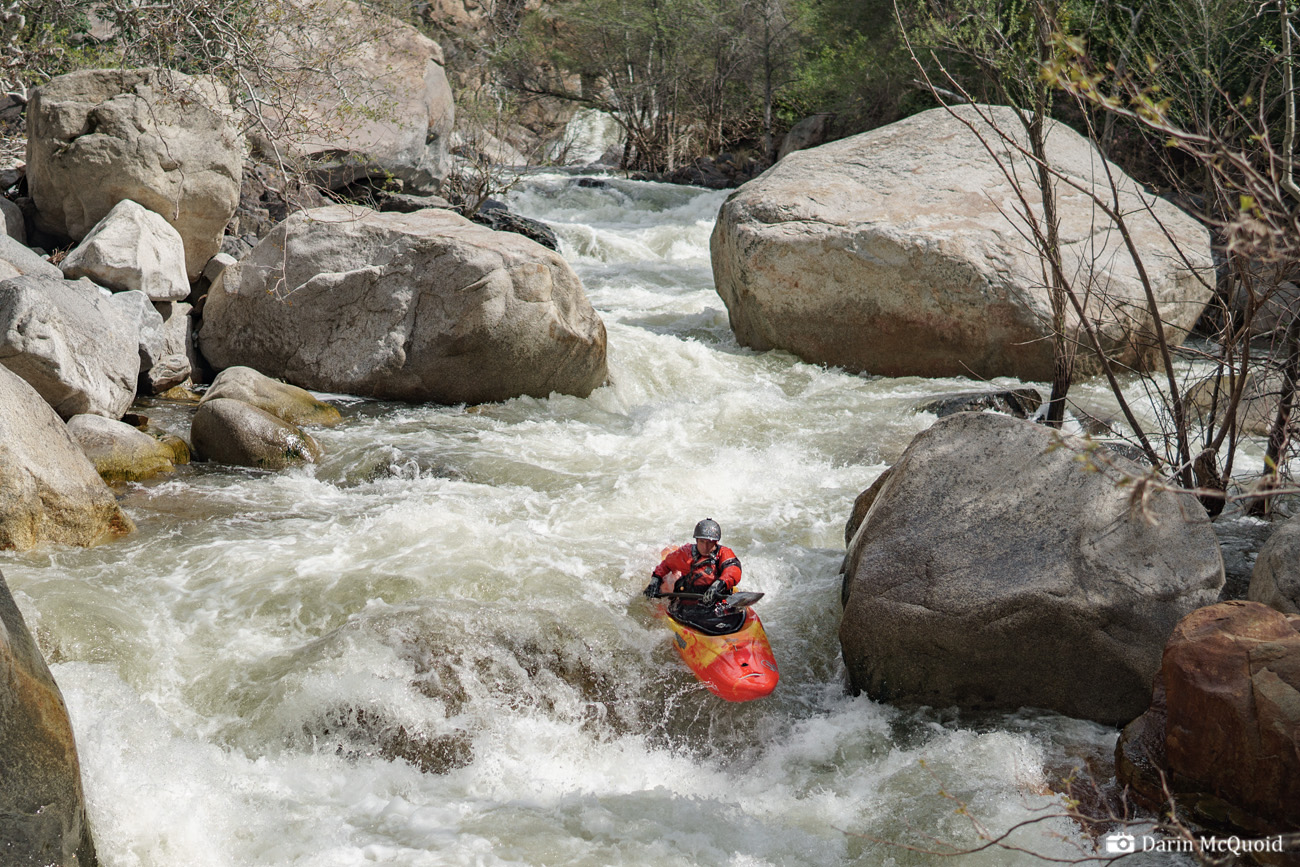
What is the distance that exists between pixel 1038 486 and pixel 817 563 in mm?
1483

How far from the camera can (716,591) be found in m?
4.64

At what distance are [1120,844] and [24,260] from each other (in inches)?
298

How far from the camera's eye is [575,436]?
730cm

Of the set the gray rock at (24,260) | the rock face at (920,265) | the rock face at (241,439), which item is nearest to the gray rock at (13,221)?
the gray rock at (24,260)

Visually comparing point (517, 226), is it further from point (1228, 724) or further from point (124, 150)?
point (1228, 724)

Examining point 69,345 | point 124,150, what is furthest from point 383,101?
point 69,345

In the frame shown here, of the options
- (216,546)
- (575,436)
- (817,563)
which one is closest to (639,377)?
(575,436)

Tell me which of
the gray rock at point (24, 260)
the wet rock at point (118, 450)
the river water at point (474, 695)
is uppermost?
the gray rock at point (24, 260)

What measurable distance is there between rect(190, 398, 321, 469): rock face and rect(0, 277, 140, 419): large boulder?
61cm

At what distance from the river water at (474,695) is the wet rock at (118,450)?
20 centimetres

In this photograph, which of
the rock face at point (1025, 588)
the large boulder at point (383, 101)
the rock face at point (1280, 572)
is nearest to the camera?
the rock face at point (1280, 572)

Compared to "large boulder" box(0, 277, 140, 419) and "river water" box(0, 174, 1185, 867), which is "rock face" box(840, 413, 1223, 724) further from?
"large boulder" box(0, 277, 140, 419)

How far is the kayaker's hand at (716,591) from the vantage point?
459 cm

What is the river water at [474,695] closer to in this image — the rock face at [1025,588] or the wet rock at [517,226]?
the rock face at [1025,588]
